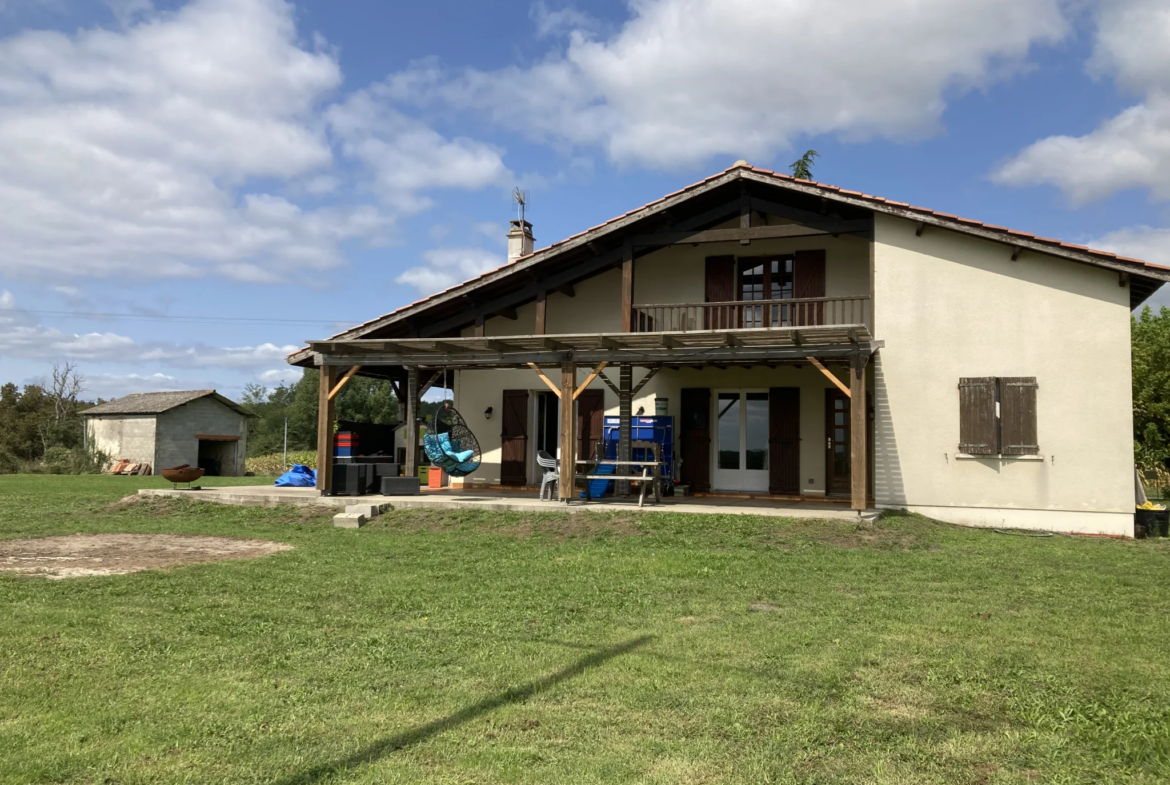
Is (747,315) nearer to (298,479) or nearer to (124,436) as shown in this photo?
(298,479)

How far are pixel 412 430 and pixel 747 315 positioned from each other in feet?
19.5

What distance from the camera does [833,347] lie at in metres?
11.0

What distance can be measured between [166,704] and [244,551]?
5487mm

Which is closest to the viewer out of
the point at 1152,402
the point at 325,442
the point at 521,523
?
the point at 521,523

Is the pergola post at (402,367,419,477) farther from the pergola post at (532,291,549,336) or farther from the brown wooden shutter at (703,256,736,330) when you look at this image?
the brown wooden shutter at (703,256,736,330)

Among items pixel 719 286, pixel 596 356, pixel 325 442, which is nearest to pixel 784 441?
pixel 719 286

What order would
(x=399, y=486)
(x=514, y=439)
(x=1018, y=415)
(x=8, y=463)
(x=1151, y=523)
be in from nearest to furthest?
(x=1151, y=523), (x=1018, y=415), (x=399, y=486), (x=514, y=439), (x=8, y=463)

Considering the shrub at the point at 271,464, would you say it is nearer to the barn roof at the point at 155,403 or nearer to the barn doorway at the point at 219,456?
the barn doorway at the point at 219,456

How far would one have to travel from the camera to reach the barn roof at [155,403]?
97.8ft

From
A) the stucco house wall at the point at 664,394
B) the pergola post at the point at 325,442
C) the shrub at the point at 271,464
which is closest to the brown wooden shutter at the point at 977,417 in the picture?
the stucco house wall at the point at 664,394

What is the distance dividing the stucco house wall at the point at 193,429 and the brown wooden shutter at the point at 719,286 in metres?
23.2

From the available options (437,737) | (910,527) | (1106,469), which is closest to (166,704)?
(437,737)

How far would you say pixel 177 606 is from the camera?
19.6ft

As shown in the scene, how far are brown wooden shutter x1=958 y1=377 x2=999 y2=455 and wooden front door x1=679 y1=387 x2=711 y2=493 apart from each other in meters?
4.27
